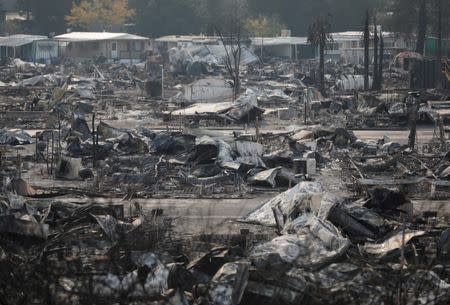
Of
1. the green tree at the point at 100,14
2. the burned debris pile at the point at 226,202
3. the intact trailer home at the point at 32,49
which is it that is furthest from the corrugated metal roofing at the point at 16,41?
the burned debris pile at the point at 226,202

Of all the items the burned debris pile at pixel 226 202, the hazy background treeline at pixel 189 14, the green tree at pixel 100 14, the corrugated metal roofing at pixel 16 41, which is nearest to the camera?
the burned debris pile at pixel 226 202

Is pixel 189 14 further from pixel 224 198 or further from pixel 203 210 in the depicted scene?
pixel 203 210

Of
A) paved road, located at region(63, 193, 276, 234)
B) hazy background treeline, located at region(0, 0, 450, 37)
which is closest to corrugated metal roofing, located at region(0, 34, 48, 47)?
hazy background treeline, located at region(0, 0, 450, 37)

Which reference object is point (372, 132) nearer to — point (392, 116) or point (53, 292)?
Answer: point (392, 116)

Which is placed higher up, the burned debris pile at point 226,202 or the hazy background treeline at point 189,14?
the hazy background treeline at point 189,14

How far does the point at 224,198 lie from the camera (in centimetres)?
1706

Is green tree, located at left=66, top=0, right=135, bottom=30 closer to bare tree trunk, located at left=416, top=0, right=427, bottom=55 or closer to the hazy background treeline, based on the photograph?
the hazy background treeline

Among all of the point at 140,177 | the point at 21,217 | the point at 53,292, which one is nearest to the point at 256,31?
the point at 140,177

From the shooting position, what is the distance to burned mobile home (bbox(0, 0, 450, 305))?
9.01 meters

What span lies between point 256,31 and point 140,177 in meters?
59.6

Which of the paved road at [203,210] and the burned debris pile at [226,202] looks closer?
the burned debris pile at [226,202]

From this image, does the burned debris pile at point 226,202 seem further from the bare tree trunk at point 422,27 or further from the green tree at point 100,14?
the green tree at point 100,14

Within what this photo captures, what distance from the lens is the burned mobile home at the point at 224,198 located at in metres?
9.01

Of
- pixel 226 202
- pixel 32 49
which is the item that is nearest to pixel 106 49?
pixel 32 49
